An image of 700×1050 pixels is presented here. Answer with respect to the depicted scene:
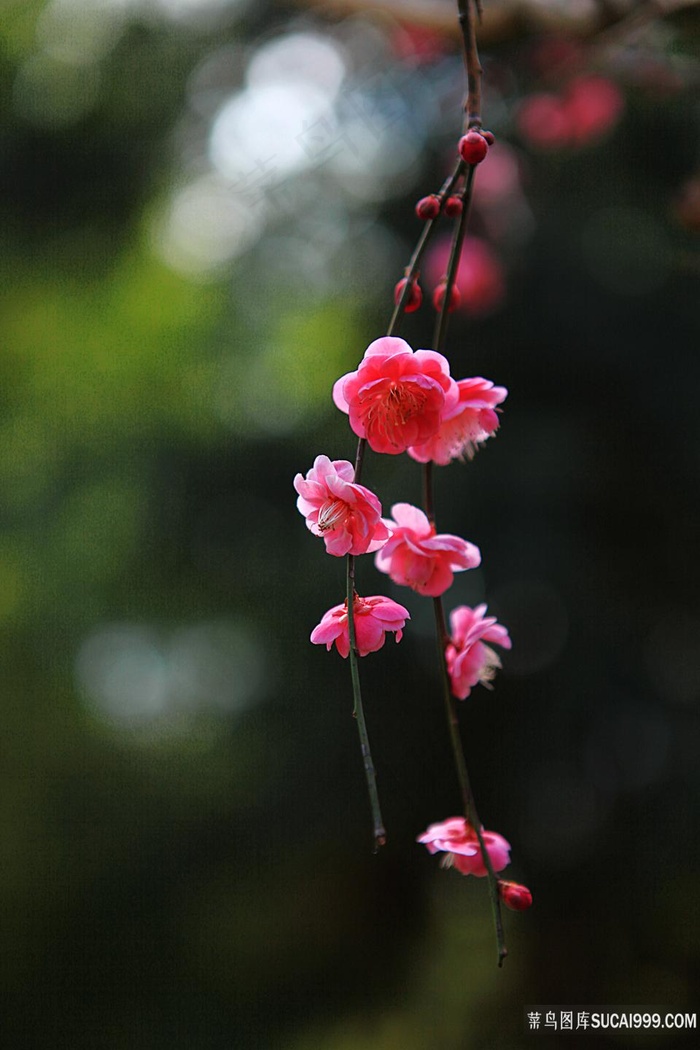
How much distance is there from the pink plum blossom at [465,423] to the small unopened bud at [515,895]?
34cm

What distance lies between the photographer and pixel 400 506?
702 mm

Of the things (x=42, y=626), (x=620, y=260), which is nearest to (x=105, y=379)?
(x=42, y=626)

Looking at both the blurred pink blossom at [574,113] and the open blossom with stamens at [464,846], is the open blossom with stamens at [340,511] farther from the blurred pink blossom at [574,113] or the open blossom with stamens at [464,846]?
the blurred pink blossom at [574,113]

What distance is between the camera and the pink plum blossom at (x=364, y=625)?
24.4 inches

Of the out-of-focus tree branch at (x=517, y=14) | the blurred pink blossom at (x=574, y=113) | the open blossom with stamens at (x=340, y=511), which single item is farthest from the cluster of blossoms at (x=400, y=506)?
the blurred pink blossom at (x=574, y=113)

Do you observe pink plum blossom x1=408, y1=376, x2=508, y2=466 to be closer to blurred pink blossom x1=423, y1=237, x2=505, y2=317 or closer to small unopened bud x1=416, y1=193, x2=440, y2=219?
small unopened bud x1=416, y1=193, x2=440, y2=219

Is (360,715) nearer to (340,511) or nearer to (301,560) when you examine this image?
(340,511)

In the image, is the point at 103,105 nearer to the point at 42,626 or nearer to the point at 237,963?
the point at 42,626

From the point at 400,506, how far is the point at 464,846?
0.28m

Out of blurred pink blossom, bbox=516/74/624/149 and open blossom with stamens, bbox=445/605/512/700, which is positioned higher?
blurred pink blossom, bbox=516/74/624/149

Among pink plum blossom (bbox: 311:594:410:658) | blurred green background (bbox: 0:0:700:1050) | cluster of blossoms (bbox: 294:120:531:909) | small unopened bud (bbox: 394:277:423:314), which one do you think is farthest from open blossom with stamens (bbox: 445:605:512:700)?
blurred green background (bbox: 0:0:700:1050)

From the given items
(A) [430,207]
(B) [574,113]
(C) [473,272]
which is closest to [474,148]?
(A) [430,207]

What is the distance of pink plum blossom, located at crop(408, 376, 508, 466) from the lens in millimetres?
693

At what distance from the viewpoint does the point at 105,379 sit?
2.80 m
